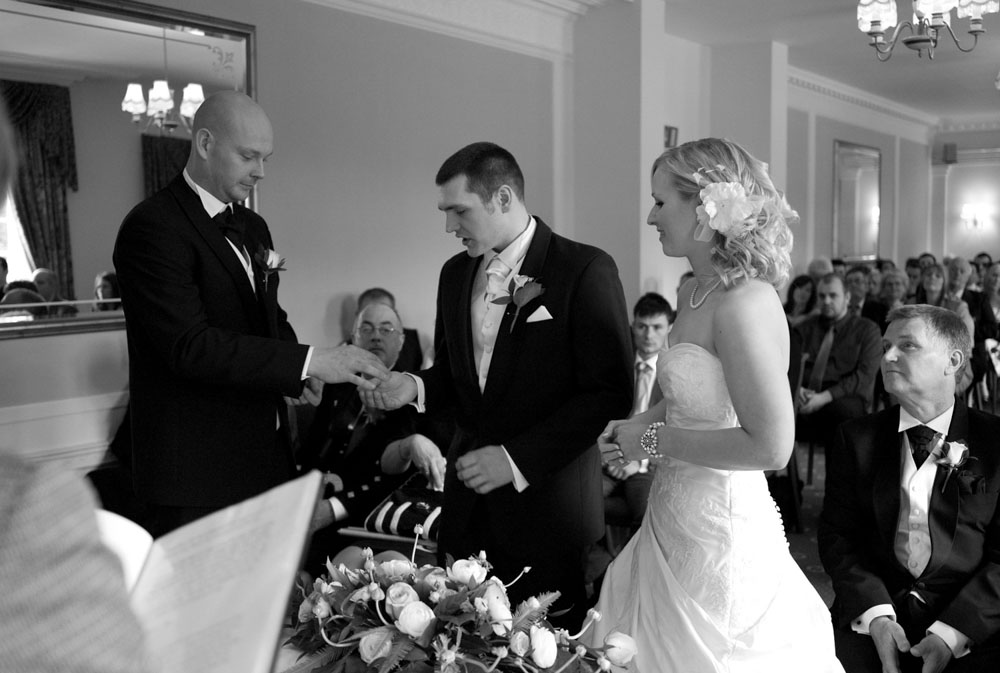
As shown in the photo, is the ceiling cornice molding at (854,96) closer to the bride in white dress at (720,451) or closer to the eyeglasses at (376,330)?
the eyeglasses at (376,330)

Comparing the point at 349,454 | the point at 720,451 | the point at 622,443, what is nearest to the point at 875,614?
the point at 720,451

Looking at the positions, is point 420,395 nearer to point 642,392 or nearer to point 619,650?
point 619,650

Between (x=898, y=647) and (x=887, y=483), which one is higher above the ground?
(x=887, y=483)

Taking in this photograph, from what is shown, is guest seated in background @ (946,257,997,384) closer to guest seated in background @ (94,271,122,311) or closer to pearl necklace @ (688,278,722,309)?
pearl necklace @ (688,278,722,309)

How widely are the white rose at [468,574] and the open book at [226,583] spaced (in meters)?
0.79

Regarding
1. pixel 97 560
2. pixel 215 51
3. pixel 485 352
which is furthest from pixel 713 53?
pixel 97 560

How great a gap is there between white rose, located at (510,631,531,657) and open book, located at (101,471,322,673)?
73 cm

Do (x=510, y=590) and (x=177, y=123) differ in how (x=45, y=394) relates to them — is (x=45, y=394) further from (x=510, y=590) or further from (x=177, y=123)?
(x=510, y=590)

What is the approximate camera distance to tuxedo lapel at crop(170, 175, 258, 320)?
7.80 feet

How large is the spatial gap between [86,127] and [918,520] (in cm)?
366

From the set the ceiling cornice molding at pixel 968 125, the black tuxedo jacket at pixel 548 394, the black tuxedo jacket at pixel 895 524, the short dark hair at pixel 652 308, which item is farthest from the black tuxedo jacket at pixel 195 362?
the ceiling cornice molding at pixel 968 125

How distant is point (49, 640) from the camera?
0.56m

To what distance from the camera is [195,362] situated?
7.43ft

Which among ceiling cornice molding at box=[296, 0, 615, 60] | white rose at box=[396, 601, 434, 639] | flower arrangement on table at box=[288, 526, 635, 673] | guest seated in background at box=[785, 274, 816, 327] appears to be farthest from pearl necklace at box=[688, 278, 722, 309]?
guest seated in background at box=[785, 274, 816, 327]
